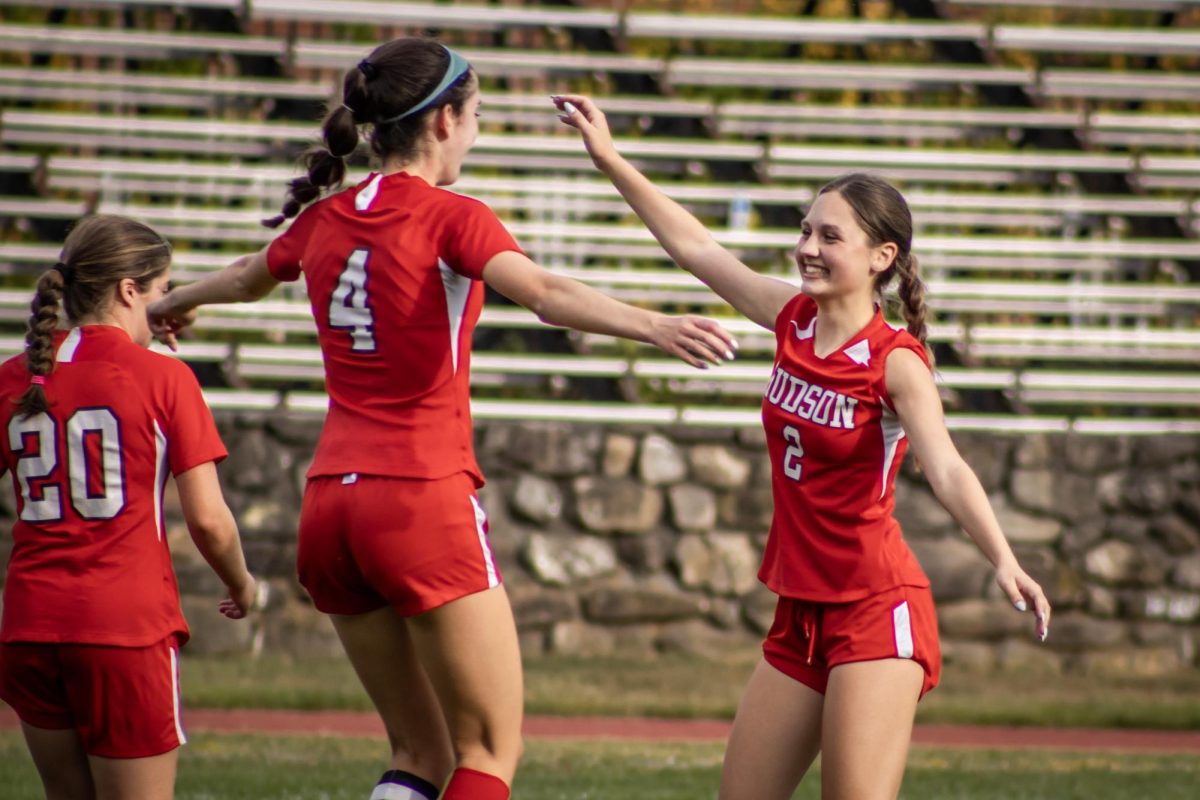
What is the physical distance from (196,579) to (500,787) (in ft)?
23.6

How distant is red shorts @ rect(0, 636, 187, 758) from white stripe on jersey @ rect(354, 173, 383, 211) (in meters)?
1.12

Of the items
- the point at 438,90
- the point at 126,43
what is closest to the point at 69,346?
the point at 438,90

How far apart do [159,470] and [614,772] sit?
4.02 meters

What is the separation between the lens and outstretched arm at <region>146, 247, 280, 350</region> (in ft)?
13.1

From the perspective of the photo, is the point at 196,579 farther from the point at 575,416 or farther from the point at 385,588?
the point at 385,588

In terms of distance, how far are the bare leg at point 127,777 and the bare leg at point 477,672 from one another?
26.5 inches

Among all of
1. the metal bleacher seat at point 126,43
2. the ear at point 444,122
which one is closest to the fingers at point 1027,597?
the ear at point 444,122

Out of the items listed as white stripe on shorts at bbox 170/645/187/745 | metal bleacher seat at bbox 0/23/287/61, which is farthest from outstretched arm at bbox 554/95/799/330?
metal bleacher seat at bbox 0/23/287/61

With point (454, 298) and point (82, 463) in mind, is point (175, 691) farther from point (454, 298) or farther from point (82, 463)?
point (454, 298)

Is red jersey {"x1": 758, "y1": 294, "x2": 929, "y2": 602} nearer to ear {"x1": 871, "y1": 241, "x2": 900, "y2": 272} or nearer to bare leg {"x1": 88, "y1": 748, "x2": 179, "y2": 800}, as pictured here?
ear {"x1": 871, "y1": 241, "x2": 900, "y2": 272}

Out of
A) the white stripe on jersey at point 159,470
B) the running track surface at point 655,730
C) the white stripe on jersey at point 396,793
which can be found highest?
the white stripe on jersey at point 159,470

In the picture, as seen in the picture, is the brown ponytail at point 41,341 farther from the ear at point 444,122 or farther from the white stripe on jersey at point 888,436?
the white stripe on jersey at point 888,436

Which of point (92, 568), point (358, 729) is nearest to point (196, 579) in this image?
point (358, 729)

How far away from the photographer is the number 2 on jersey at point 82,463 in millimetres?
3637
